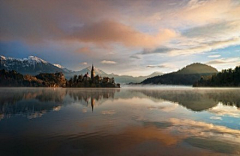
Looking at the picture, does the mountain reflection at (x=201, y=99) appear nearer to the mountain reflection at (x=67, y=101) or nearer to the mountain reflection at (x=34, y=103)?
the mountain reflection at (x=67, y=101)

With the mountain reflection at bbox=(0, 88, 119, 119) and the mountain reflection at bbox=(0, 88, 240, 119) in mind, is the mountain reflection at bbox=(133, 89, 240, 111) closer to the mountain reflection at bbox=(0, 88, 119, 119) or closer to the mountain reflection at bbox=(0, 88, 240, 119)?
the mountain reflection at bbox=(0, 88, 240, 119)

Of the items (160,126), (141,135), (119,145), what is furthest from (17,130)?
(160,126)

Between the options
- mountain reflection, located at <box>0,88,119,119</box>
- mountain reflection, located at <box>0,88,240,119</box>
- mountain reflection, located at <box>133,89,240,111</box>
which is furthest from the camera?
mountain reflection, located at <box>133,89,240,111</box>

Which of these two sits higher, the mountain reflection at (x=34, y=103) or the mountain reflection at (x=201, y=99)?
the mountain reflection at (x=34, y=103)

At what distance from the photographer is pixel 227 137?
17.7 meters

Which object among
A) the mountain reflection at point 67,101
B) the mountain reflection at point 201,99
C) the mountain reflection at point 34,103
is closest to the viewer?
the mountain reflection at point 34,103

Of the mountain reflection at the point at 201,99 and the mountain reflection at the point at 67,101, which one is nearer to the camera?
the mountain reflection at the point at 67,101

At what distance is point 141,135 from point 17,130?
13903 millimetres

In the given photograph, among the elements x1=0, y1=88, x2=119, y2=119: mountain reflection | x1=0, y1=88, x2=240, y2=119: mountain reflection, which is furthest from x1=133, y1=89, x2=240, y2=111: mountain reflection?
x1=0, y1=88, x2=119, y2=119: mountain reflection

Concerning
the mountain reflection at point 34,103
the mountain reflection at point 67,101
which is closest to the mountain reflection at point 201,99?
the mountain reflection at point 67,101

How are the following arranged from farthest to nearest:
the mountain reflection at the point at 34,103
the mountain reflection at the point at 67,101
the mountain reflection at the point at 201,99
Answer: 1. the mountain reflection at the point at 201,99
2. the mountain reflection at the point at 67,101
3. the mountain reflection at the point at 34,103

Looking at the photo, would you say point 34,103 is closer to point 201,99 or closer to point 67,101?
point 67,101

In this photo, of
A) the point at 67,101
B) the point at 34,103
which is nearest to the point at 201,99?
the point at 67,101

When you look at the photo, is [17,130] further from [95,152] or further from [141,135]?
[141,135]
